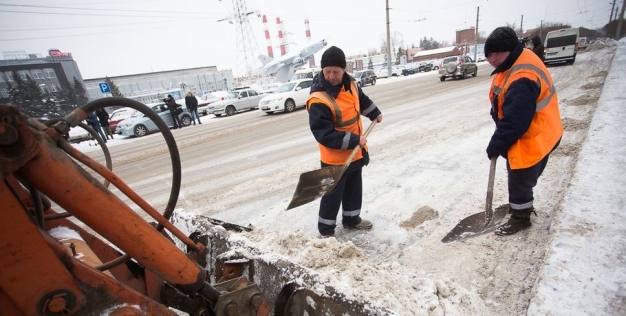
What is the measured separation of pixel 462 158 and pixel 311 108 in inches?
126

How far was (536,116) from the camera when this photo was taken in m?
2.43

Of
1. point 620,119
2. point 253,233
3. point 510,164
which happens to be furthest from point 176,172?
point 620,119

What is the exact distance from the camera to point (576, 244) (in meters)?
2.14

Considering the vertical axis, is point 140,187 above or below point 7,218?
below

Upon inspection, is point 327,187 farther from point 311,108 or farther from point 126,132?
point 126,132

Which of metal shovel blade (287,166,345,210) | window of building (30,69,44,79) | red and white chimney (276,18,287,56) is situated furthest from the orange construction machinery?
red and white chimney (276,18,287,56)

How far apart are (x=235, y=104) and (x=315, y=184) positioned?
626 inches

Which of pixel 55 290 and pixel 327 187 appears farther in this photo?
pixel 327 187

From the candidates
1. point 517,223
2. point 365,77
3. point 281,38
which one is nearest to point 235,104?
point 365,77

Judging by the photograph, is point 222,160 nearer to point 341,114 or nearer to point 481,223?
point 341,114

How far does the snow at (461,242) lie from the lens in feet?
5.87

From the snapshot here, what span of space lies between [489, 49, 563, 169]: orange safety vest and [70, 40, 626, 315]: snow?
0.57 meters

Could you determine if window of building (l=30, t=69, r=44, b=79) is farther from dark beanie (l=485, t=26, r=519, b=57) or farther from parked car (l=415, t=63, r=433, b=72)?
dark beanie (l=485, t=26, r=519, b=57)

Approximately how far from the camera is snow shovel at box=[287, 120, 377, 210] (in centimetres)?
275
